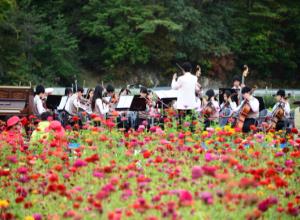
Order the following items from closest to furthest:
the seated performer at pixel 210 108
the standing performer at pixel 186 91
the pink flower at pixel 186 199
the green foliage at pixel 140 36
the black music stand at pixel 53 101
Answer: the pink flower at pixel 186 199
the standing performer at pixel 186 91
the seated performer at pixel 210 108
the black music stand at pixel 53 101
the green foliage at pixel 140 36

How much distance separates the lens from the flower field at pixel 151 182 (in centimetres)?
513

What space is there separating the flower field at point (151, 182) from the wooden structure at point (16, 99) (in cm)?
572

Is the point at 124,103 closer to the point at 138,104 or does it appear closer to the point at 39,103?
the point at 138,104

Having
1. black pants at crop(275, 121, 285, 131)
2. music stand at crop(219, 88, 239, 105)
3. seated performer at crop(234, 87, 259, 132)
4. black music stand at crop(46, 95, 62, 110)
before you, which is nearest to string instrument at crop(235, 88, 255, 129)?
seated performer at crop(234, 87, 259, 132)

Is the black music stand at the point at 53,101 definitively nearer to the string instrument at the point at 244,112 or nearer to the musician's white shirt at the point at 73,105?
the musician's white shirt at the point at 73,105

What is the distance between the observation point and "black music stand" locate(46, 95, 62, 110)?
17.0 metres

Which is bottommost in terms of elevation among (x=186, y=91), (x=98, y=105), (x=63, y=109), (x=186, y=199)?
(x=63, y=109)

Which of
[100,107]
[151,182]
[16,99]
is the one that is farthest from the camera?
[16,99]

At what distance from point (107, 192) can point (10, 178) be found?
7.52 ft

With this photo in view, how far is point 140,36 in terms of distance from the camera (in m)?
40.5

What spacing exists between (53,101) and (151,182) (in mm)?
10449

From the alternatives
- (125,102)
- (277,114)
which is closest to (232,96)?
(125,102)

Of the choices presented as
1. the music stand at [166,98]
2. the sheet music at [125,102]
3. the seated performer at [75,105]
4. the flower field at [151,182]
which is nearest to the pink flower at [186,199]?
the flower field at [151,182]

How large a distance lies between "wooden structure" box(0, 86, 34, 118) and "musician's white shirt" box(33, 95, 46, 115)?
96 millimetres
